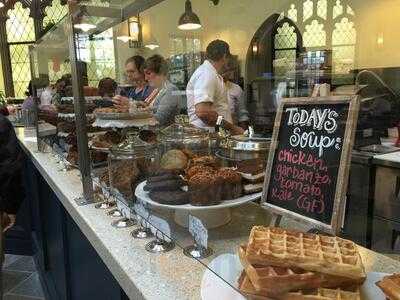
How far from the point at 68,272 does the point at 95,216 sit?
32.0 inches

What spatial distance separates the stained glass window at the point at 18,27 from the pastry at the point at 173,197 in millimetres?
10124

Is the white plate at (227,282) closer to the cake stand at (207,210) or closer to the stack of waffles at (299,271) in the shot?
the stack of waffles at (299,271)

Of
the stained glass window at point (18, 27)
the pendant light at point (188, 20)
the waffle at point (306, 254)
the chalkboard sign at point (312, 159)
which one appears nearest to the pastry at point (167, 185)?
the chalkboard sign at point (312, 159)

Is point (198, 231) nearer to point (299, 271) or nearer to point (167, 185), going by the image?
point (167, 185)

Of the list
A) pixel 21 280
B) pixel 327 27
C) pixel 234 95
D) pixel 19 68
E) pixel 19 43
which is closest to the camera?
pixel 234 95

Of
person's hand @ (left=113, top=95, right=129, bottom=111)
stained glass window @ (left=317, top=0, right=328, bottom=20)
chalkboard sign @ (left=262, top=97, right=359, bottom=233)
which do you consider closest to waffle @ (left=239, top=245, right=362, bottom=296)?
chalkboard sign @ (left=262, top=97, right=359, bottom=233)

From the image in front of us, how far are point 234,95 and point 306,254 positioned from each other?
6.52 feet

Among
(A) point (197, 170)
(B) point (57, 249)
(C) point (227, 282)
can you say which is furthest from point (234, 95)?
(C) point (227, 282)

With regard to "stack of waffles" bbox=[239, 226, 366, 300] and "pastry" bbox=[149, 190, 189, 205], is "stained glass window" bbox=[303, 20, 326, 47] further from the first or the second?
"stack of waffles" bbox=[239, 226, 366, 300]

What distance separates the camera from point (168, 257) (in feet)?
3.30

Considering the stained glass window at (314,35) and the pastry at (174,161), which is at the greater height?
the stained glass window at (314,35)

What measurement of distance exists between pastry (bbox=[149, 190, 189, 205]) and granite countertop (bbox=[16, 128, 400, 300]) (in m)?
0.06

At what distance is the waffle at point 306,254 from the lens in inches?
26.0

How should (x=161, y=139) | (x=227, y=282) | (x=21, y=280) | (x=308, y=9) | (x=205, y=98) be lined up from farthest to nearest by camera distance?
(x=308, y=9) < (x=21, y=280) < (x=205, y=98) < (x=161, y=139) < (x=227, y=282)
